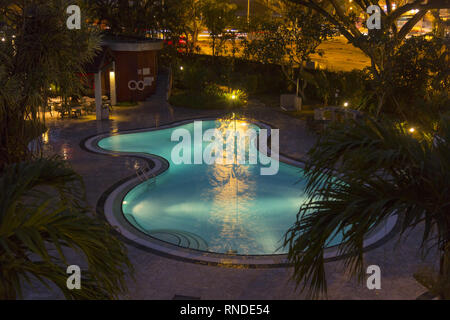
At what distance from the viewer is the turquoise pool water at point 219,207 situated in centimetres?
1145

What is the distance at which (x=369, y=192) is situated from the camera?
491 cm

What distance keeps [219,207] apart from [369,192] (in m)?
8.40

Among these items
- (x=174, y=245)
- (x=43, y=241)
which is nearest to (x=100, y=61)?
(x=174, y=245)

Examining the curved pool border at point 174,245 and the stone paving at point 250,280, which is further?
the curved pool border at point 174,245

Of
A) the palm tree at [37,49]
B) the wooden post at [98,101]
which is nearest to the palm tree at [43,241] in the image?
the palm tree at [37,49]

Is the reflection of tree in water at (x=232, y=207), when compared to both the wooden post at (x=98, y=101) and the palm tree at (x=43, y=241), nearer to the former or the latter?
the palm tree at (x=43, y=241)

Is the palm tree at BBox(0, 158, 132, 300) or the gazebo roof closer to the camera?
the palm tree at BBox(0, 158, 132, 300)

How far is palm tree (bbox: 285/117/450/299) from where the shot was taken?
4746 mm

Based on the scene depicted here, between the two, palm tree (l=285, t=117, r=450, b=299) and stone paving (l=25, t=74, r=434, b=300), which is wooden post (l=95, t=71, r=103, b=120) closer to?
stone paving (l=25, t=74, r=434, b=300)

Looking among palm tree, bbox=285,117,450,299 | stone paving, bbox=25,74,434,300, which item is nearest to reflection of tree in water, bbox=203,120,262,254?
stone paving, bbox=25,74,434,300

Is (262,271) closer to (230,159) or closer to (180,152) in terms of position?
(230,159)

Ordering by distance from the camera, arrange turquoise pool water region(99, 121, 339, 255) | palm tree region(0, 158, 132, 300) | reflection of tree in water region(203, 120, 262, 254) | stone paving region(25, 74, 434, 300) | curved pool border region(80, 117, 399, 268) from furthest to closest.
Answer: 1. turquoise pool water region(99, 121, 339, 255)
2. reflection of tree in water region(203, 120, 262, 254)
3. curved pool border region(80, 117, 399, 268)
4. stone paving region(25, 74, 434, 300)
5. palm tree region(0, 158, 132, 300)

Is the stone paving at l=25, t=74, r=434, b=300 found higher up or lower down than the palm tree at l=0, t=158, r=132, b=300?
lower down

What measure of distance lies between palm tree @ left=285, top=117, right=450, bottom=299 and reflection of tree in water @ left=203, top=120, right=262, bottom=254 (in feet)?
19.7
